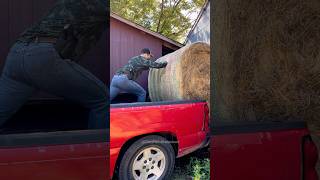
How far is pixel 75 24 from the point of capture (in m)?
1.39

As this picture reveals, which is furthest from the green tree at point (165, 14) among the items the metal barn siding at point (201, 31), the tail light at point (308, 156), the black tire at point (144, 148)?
the tail light at point (308, 156)

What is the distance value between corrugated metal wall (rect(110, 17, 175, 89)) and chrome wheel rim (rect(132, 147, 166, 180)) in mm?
297

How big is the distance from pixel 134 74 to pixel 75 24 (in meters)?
0.63

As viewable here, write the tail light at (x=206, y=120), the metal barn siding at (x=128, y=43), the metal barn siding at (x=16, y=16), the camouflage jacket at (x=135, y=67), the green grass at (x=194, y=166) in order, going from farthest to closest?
the tail light at (x=206, y=120), the green grass at (x=194, y=166), the camouflage jacket at (x=135, y=67), the metal barn siding at (x=128, y=43), the metal barn siding at (x=16, y=16)

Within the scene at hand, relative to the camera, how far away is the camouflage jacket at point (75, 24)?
4.40 ft

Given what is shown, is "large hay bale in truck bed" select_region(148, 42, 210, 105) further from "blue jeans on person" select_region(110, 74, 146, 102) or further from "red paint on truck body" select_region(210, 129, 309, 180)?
"red paint on truck body" select_region(210, 129, 309, 180)

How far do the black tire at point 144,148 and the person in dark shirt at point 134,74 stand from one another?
19cm

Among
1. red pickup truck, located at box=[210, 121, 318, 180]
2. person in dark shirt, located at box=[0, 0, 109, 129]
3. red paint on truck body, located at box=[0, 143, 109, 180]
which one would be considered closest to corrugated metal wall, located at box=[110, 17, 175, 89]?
person in dark shirt, located at box=[0, 0, 109, 129]

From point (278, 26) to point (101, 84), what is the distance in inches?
52.7

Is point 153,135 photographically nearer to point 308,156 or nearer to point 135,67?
point 135,67

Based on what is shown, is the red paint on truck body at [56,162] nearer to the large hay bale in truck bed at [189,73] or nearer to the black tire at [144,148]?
the black tire at [144,148]

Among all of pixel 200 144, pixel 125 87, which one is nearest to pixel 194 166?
pixel 200 144

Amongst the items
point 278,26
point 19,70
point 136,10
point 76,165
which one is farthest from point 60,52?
point 278,26

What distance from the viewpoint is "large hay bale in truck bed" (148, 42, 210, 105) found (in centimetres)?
225
